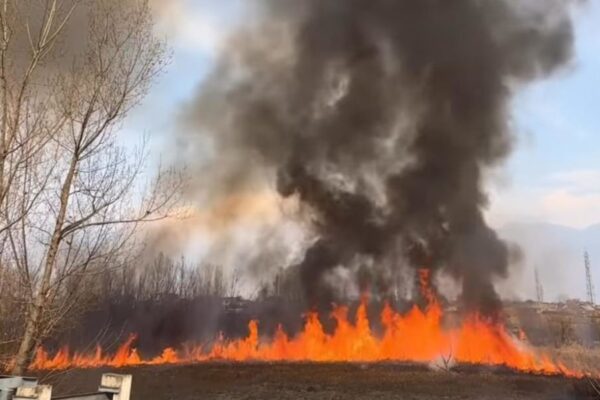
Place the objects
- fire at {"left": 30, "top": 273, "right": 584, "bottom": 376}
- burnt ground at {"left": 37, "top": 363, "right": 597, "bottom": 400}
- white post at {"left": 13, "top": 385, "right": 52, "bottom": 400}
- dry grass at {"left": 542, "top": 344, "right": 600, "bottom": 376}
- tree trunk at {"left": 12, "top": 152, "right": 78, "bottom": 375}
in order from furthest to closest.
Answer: fire at {"left": 30, "top": 273, "right": 584, "bottom": 376} < dry grass at {"left": 542, "top": 344, "right": 600, "bottom": 376} < burnt ground at {"left": 37, "top": 363, "right": 597, "bottom": 400} < tree trunk at {"left": 12, "top": 152, "right": 78, "bottom": 375} < white post at {"left": 13, "top": 385, "right": 52, "bottom": 400}

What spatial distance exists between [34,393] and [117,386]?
659mm

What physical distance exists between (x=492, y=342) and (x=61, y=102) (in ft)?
98.8

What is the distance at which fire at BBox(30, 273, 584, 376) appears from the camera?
29.9m

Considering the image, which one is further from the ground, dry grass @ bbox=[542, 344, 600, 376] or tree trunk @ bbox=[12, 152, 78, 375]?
tree trunk @ bbox=[12, 152, 78, 375]

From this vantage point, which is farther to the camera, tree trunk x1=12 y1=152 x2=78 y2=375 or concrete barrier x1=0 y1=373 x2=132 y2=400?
tree trunk x1=12 y1=152 x2=78 y2=375

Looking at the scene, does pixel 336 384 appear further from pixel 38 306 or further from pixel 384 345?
pixel 38 306

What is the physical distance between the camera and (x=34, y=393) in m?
3.92

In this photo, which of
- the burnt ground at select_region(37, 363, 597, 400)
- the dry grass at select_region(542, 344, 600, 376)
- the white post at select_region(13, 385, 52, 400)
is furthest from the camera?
the dry grass at select_region(542, 344, 600, 376)

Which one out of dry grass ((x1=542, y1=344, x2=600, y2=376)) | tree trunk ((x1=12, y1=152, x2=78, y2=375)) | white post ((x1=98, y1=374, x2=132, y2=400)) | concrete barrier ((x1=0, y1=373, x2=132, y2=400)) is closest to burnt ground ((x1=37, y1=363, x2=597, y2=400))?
dry grass ((x1=542, y1=344, x2=600, y2=376))

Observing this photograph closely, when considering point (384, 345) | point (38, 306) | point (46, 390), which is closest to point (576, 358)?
point (384, 345)

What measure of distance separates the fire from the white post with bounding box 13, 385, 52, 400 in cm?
2658

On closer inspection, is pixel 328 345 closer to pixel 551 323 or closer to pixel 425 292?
pixel 425 292

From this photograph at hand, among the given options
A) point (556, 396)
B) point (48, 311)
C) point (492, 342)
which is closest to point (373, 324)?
point (492, 342)

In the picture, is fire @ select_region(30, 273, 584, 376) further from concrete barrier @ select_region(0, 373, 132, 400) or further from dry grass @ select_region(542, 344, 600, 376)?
concrete barrier @ select_region(0, 373, 132, 400)
